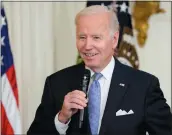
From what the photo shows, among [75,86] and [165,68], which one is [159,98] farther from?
[165,68]

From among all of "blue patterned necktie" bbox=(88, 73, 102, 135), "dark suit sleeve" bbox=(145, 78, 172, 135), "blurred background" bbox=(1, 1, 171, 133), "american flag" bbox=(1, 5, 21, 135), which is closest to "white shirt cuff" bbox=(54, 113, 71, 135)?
"blue patterned necktie" bbox=(88, 73, 102, 135)

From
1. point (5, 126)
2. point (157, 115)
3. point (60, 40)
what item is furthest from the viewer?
point (60, 40)

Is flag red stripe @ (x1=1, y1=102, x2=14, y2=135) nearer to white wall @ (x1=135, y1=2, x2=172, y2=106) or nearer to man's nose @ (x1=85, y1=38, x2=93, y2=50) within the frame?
man's nose @ (x1=85, y1=38, x2=93, y2=50)

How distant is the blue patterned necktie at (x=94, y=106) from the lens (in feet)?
5.32

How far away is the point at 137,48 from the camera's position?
12.4 feet

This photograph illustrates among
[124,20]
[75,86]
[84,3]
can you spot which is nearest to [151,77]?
[75,86]

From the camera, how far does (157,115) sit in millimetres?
1558

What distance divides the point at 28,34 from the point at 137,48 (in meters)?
1.20

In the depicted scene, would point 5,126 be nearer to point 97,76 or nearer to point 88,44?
point 97,76

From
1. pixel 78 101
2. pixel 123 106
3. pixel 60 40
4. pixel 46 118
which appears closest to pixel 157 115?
pixel 123 106

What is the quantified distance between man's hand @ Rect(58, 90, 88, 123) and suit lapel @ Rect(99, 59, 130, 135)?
0.17 meters

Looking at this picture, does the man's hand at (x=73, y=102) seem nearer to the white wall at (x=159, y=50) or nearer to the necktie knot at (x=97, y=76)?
the necktie knot at (x=97, y=76)

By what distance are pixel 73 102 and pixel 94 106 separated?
0.79ft

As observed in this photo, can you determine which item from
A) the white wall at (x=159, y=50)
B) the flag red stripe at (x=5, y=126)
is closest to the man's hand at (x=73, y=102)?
the flag red stripe at (x=5, y=126)
